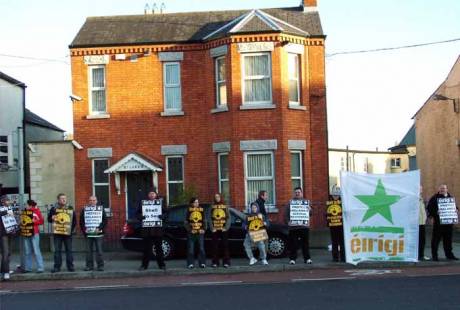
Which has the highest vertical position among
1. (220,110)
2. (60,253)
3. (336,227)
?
(220,110)

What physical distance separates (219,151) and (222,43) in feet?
11.7

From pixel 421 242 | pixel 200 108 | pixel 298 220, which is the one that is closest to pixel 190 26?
pixel 200 108

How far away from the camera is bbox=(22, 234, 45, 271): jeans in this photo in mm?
16250

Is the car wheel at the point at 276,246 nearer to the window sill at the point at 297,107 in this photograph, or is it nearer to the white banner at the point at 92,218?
the white banner at the point at 92,218

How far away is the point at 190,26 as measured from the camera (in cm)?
2416

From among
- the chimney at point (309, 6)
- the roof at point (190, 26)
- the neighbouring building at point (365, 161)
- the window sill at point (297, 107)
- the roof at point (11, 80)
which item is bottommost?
the neighbouring building at point (365, 161)

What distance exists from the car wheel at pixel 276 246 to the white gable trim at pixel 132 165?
618cm

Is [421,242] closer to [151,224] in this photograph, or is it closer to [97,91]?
[151,224]

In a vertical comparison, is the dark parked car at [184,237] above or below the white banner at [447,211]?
below

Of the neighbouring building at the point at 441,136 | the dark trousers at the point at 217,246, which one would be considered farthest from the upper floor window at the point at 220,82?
the neighbouring building at the point at 441,136

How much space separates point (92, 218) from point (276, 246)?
16.1ft

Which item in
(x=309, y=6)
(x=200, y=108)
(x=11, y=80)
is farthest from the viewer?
(x=11, y=80)

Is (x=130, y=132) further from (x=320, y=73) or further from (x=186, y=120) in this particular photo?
(x=320, y=73)

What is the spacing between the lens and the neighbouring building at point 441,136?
93.5 ft
